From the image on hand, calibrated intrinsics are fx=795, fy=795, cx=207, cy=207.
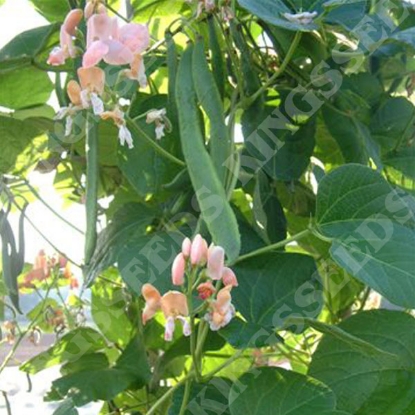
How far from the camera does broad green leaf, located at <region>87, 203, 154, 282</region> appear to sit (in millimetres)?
708

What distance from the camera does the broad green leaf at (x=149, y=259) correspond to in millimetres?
628

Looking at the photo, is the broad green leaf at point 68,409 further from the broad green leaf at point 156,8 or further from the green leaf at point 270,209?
the broad green leaf at point 156,8

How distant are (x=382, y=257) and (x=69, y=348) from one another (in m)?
0.44

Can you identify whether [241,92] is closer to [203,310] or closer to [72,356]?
[203,310]

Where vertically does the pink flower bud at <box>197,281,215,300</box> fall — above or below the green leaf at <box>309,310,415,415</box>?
above

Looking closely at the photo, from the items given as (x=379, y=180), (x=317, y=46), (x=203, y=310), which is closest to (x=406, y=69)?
(x=317, y=46)

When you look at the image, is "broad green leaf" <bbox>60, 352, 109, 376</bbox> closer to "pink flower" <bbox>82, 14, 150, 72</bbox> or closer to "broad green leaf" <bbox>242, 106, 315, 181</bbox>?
"broad green leaf" <bbox>242, 106, 315, 181</bbox>

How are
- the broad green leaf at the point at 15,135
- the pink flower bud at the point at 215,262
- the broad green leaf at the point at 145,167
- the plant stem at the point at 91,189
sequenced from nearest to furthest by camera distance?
the pink flower bud at the point at 215,262, the plant stem at the point at 91,189, the broad green leaf at the point at 145,167, the broad green leaf at the point at 15,135

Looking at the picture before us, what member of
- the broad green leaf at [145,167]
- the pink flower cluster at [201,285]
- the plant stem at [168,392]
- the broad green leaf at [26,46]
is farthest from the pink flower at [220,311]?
the broad green leaf at [26,46]

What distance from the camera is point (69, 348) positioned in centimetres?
89

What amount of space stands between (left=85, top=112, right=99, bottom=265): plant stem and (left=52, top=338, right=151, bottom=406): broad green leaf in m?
0.16

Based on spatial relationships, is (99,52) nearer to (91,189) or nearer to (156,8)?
(91,189)

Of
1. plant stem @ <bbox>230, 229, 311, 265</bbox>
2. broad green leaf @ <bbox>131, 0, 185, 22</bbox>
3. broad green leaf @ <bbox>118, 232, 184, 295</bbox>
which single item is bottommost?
broad green leaf @ <bbox>118, 232, 184, 295</bbox>

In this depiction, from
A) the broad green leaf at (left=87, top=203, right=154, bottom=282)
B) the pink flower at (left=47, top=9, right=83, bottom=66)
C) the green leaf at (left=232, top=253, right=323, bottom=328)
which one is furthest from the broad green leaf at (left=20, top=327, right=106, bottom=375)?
the pink flower at (left=47, top=9, right=83, bottom=66)
